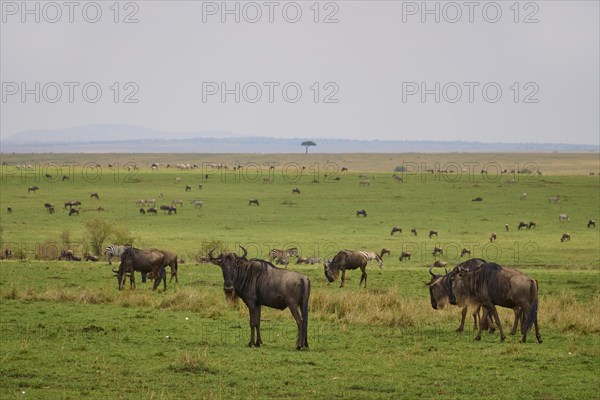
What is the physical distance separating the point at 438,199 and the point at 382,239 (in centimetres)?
2066

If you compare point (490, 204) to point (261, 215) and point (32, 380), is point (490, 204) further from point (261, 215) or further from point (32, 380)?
point (32, 380)

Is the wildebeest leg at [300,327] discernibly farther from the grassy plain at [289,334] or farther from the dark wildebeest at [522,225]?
the dark wildebeest at [522,225]

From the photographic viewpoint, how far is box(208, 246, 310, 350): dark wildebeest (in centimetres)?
1683

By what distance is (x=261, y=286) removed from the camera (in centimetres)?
1703

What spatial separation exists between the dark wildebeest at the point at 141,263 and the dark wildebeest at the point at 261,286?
9603 mm

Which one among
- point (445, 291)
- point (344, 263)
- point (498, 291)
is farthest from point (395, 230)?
point (498, 291)

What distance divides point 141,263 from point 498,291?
12.0 m

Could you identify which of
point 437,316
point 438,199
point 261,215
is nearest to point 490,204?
point 438,199

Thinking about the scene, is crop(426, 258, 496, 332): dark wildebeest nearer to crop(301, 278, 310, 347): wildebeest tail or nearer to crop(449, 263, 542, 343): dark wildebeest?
crop(449, 263, 542, 343): dark wildebeest

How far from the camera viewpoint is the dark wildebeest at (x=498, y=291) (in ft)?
58.9

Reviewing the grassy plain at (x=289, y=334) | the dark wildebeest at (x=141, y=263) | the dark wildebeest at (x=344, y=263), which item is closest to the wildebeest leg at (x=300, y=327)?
the grassy plain at (x=289, y=334)

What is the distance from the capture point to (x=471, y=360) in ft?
52.4

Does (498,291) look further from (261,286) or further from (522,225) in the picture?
(522,225)

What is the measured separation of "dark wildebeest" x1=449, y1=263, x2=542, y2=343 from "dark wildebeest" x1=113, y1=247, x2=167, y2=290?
1047cm
